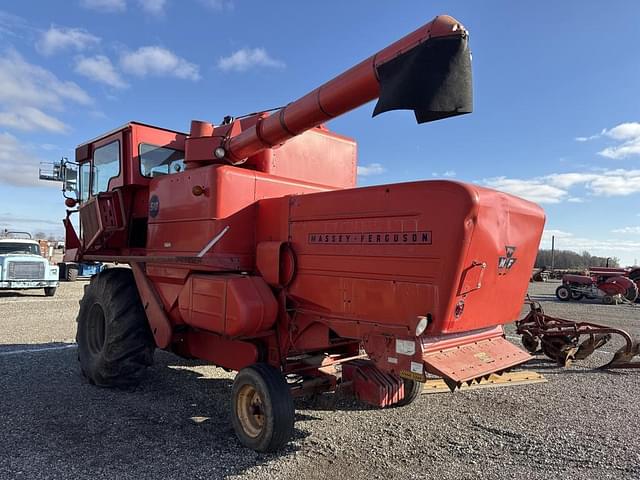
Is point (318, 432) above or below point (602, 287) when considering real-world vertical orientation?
below

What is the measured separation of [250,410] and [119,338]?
2049 mm

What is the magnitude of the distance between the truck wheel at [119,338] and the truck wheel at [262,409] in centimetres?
182

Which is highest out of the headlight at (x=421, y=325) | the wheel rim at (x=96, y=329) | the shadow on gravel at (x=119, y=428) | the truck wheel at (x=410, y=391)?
the headlight at (x=421, y=325)

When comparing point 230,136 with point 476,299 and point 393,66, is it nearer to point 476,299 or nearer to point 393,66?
point 393,66

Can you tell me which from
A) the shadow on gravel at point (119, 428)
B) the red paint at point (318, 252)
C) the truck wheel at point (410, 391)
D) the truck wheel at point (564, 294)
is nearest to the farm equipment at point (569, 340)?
the truck wheel at point (410, 391)

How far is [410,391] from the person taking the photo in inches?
199

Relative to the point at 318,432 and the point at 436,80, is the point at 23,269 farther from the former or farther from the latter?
the point at 436,80

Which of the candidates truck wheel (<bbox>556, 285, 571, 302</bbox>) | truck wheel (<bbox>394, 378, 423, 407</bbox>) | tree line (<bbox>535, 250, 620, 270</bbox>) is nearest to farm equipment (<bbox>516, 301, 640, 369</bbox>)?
truck wheel (<bbox>394, 378, 423, 407</bbox>)

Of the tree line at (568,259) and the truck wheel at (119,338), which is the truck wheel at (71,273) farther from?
the tree line at (568,259)

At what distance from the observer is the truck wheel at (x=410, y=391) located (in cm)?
504

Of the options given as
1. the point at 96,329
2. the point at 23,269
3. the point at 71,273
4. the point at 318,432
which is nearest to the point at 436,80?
the point at 318,432

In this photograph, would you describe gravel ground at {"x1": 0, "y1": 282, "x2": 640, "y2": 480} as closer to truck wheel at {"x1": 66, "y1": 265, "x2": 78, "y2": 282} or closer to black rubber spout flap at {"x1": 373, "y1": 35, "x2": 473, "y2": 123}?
black rubber spout flap at {"x1": 373, "y1": 35, "x2": 473, "y2": 123}

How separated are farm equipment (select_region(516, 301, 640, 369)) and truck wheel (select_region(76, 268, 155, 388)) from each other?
570cm

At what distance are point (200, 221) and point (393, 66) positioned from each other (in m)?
2.41
